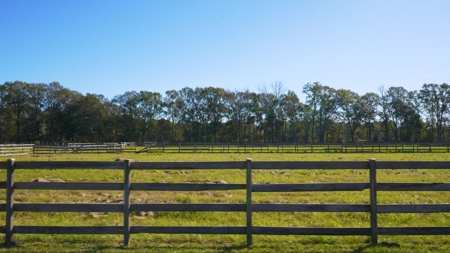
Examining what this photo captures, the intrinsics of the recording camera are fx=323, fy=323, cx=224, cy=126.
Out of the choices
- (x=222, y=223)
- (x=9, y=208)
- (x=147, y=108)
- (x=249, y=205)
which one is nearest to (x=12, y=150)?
(x=9, y=208)

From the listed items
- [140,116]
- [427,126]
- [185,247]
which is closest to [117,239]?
[185,247]

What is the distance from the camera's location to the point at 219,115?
311 feet

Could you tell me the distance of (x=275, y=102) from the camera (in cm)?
8969

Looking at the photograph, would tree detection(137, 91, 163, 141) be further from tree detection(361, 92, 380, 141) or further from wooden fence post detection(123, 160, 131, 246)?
wooden fence post detection(123, 160, 131, 246)

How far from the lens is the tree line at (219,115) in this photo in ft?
278

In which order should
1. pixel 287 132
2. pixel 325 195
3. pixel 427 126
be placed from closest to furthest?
pixel 325 195 < pixel 427 126 < pixel 287 132

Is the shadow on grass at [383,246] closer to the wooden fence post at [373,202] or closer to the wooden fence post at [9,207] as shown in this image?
the wooden fence post at [373,202]

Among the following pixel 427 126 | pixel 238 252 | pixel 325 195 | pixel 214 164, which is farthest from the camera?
pixel 427 126

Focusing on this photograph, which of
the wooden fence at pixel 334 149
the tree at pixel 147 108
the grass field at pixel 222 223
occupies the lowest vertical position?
the grass field at pixel 222 223

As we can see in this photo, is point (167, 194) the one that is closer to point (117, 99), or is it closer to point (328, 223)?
point (328, 223)

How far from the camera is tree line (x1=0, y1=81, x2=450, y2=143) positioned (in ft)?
278

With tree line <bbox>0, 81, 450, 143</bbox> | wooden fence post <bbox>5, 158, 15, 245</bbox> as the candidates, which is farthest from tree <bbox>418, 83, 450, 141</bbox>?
wooden fence post <bbox>5, 158, 15, 245</bbox>

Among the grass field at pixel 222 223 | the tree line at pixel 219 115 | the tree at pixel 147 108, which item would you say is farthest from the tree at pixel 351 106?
the grass field at pixel 222 223

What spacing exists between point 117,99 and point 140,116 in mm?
8397
